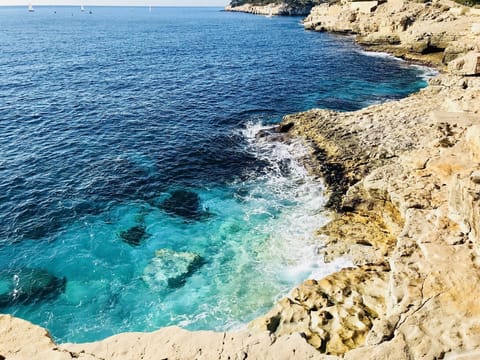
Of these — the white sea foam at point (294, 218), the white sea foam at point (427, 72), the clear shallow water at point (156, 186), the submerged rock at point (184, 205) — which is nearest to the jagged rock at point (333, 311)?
the white sea foam at point (294, 218)

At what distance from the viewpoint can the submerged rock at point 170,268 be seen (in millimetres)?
22688

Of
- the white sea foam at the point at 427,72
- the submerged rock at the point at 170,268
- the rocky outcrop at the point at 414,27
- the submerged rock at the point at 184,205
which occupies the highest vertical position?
the rocky outcrop at the point at 414,27

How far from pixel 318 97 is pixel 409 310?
43.5 m

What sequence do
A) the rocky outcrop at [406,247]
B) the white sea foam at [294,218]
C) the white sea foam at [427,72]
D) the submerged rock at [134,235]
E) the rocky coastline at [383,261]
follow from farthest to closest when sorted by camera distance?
the white sea foam at [427,72]
the submerged rock at [134,235]
the white sea foam at [294,218]
the rocky outcrop at [406,247]
the rocky coastline at [383,261]

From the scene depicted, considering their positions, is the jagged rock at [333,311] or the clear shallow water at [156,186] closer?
the jagged rock at [333,311]

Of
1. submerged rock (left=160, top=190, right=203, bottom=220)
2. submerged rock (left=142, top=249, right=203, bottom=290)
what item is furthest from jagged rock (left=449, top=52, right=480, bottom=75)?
submerged rock (left=142, top=249, right=203, bottom=290)

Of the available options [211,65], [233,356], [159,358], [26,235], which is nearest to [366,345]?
[233,356]

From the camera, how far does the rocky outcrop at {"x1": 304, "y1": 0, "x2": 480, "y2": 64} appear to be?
69375 millimetres

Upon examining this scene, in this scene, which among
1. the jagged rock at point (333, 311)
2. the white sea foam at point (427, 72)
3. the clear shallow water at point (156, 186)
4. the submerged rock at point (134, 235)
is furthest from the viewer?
Result: the white sea foam at point (427, 72)

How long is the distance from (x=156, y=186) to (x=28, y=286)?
1339 centimetres

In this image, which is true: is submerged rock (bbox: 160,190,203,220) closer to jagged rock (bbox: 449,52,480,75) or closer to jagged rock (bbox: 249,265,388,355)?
jagged rock (bbox: 249,265,388,355)

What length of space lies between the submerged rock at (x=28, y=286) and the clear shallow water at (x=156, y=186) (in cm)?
Result: 36

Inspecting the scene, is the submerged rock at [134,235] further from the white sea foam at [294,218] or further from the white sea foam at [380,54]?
the white sea foam at [380,54]

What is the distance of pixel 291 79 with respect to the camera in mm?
63500
